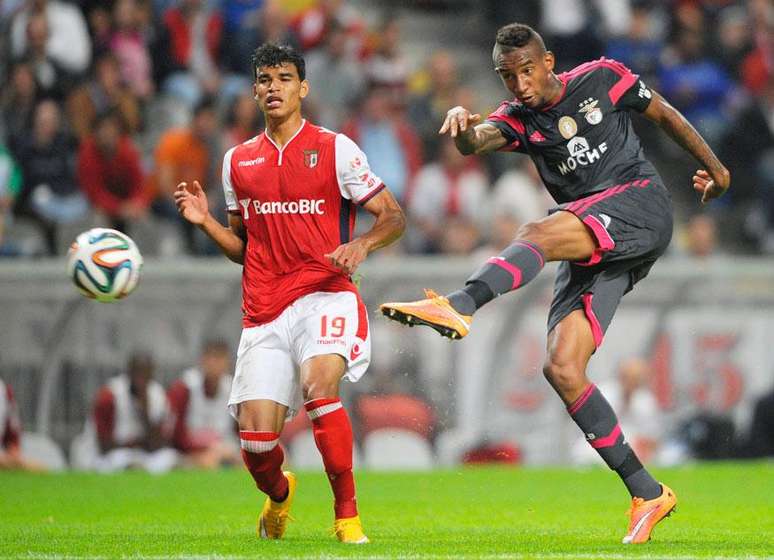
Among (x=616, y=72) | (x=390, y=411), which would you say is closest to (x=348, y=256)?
(x=616, y=72)

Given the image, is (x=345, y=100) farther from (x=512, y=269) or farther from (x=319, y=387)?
(x=512, y=269)

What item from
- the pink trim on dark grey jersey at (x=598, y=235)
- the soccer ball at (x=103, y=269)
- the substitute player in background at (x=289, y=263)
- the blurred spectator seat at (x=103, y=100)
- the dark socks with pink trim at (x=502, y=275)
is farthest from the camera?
the blurred spectator seat at (x=103, y=100)

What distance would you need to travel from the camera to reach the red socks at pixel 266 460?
770cm

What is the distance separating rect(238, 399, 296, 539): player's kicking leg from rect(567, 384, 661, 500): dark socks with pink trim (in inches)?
60.0

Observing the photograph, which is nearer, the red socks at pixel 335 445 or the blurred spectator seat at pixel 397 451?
the red socks at pixel 335 445

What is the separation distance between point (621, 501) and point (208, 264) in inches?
212

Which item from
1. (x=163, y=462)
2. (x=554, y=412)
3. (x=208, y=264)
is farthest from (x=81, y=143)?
(x=554, y=412)

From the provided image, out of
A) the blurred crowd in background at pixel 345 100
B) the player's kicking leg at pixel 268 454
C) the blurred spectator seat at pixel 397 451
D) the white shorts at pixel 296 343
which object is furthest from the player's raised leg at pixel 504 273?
the blurred crowd in background at pixel 345 100

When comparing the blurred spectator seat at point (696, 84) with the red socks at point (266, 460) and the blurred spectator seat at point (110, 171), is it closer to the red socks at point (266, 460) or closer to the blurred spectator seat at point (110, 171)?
the blurred spectator seat at point (110, 171)

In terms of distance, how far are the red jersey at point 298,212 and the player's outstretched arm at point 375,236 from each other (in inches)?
2.6

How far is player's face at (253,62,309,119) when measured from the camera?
7.80 metres

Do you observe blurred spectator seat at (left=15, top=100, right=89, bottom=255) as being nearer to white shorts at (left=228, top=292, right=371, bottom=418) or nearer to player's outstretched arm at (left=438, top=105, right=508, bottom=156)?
white shorts at (left=228, top=292, right=371, bottom=418)

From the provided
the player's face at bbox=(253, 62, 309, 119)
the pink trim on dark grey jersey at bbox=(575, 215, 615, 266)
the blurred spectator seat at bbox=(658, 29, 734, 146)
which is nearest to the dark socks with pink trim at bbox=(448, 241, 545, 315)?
the pink trim on dark grey jersey at bbox=(575, 215, 615, 266)

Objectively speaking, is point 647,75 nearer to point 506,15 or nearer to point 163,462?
point 506,15
